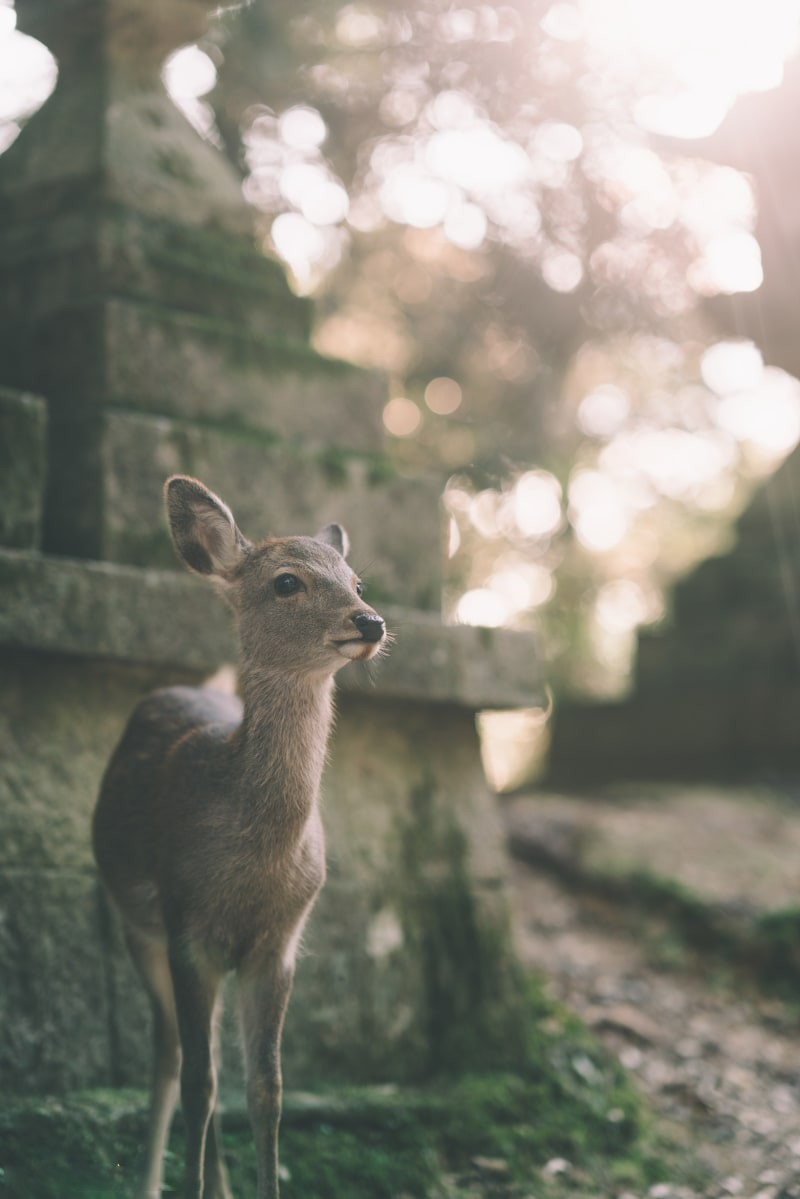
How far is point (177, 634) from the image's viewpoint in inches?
193

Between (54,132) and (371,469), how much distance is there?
2.16 m

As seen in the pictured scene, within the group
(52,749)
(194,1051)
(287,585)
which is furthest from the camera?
(52,749)

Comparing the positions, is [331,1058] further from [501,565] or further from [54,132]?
[501,565]

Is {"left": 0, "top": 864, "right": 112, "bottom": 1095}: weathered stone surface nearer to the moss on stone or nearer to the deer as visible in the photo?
the moss on stone

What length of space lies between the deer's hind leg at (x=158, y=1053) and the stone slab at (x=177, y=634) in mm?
1102

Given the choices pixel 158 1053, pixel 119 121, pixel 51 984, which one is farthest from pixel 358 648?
pixel 119 121

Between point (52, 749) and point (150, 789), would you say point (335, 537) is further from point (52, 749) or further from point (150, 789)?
point (52, 749)

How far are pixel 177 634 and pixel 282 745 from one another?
4.54 feet

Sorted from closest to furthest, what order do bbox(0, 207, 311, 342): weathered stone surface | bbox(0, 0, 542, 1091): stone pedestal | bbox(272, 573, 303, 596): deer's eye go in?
bbox(272, 573, 303, 596): deer's eye < bbox(0, 0, 542, 1091): stone pedestal < bbox(0, 207, 311, 342): weathered stone surface

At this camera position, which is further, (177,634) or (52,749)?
(177,634)

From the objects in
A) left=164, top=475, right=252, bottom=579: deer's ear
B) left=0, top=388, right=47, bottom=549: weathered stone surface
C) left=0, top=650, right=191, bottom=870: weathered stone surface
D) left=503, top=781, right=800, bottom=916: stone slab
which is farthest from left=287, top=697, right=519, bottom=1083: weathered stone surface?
left=503, top=781, right=800, bottom=916: stone slab

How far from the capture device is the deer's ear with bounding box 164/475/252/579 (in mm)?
3809

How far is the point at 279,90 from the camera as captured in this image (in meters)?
9.74

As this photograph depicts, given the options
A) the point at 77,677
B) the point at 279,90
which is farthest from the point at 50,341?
the point at 279,90
